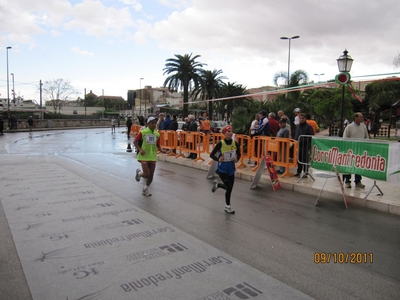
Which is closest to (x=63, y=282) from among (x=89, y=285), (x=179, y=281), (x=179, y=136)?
(x=89, y=285)

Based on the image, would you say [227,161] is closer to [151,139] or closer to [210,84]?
[151,139]

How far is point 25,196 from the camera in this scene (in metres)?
→ 7.74

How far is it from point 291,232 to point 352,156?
321 centimetres

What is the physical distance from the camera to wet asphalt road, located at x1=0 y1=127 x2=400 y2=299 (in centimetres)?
396

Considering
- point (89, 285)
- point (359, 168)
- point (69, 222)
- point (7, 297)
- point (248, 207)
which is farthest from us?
point (359, 168)

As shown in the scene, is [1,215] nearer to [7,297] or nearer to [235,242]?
[7,297]

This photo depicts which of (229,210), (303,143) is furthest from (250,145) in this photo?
(229,210)

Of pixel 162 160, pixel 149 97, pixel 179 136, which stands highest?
pixel 149 97

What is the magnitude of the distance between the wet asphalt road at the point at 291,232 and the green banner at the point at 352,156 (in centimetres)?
90

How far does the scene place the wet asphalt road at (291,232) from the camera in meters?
3.96

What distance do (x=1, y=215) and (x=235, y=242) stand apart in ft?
14.3
